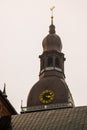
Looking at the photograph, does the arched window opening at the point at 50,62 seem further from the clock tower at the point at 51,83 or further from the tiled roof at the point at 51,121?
the tiled roof at the point at 51,121

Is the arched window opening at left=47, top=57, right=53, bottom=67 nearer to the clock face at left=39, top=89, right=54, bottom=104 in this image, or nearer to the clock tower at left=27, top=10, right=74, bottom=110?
the clock tower at left=27, top=10, right=74, bottom=110

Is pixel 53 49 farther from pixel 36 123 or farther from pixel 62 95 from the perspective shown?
pixel 36 123

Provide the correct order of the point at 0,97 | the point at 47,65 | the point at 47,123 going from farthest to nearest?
the point at 47,65 < the point at 0,97 < the point at 47,123

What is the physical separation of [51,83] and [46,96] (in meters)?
2.99

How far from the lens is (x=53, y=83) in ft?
294

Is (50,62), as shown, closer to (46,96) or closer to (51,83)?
(51,83)

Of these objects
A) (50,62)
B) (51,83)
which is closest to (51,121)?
(51,83)

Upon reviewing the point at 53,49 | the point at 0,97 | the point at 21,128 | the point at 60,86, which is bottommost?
the point at 21,128

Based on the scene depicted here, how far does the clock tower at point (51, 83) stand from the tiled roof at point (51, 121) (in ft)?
94.1

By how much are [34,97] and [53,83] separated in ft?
14.0

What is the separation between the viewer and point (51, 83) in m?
89.8

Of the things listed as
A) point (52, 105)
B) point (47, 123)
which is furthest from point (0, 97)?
point (52, 105)

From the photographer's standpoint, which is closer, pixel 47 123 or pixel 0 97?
pixel 47 123

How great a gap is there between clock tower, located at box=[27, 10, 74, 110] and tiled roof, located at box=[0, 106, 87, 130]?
28.7 m
